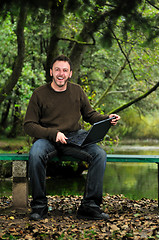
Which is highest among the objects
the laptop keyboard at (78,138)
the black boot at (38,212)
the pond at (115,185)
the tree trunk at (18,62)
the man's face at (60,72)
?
the tree trunk at (18,62)

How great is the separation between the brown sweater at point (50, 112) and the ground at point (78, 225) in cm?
97

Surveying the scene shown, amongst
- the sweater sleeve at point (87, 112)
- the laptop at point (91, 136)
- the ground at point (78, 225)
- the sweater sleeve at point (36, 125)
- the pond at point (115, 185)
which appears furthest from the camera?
the pond at point (115, 185)

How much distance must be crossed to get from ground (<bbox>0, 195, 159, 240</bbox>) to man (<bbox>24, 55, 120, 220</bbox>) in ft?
0.56

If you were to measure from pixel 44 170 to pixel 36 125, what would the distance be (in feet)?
1.77

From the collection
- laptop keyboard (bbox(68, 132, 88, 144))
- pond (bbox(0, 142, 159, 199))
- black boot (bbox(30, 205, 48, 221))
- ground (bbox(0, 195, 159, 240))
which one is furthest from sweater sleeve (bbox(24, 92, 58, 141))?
pond (bbox(0, 142, 159, 199))

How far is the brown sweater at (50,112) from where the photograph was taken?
4.28 m

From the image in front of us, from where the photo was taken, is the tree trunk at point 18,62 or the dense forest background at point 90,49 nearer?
the dense forest background at point 90,49

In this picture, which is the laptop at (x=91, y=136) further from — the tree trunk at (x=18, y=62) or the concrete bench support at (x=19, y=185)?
the tree trunk at (x=18, y=62)

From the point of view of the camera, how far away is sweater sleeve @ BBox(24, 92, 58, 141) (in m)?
4.22

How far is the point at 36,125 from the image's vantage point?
4.27 meters

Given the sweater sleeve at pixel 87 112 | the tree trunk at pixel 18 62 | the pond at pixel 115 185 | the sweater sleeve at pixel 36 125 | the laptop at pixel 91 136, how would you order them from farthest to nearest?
the pond at pixel 115 185 < the tree trunk at pixel 18 62 < the sweater sleeve at pixel 87 112 < the sweater sleeve at pixel 36 125 < the laptop at pixel 91 136

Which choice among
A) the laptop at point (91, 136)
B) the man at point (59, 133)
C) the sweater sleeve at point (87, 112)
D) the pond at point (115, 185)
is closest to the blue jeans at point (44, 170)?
the man at point (59, 133)

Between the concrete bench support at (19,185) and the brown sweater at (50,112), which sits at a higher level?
the brown sweater at (50,112)

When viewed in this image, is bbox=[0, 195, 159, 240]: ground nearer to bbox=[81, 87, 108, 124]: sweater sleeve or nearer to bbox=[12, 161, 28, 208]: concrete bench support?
bbox=[12, 161, 28, 208]: concrete bench support
